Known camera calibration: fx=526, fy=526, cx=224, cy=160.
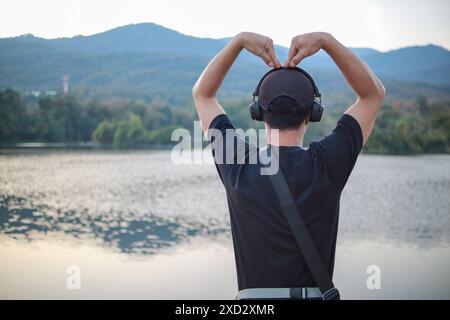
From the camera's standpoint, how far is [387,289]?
11.9 metres

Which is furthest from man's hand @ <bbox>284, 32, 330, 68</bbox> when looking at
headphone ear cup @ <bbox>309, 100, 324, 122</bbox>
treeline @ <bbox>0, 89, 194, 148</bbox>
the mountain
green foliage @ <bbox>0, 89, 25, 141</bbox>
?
the mountain

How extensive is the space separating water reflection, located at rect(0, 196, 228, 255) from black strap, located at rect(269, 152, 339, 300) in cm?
1381

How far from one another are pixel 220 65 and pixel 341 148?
1.58ft

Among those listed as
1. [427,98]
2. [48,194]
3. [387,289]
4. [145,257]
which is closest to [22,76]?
[48,194]

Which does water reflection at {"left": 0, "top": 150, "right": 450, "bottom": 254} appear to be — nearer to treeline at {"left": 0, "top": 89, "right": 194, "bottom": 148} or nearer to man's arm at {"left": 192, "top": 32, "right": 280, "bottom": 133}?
treeline at {"left": 0, "top": 89, "right": 194, "bottom": 148}

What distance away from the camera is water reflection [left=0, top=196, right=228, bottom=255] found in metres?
16.1

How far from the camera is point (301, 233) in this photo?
1.50 metres

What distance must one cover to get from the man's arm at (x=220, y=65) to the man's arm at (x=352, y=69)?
0.08m

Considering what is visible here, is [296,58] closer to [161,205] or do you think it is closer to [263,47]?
[263,47]

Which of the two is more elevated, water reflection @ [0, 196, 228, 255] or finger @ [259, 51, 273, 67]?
finger @ [259, 51, 273, 67]

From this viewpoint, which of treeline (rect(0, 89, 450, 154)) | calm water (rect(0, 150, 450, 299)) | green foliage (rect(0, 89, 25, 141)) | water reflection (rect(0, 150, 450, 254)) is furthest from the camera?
treeline (rect(0, 89, 450, 154))

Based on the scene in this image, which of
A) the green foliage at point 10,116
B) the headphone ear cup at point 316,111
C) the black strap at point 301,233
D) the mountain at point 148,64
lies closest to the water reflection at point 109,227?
the headphone ear cup at point 316,111

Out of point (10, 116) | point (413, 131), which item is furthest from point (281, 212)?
point (413, 131)

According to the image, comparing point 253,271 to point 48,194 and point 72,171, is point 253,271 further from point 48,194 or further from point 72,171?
point 72,171
